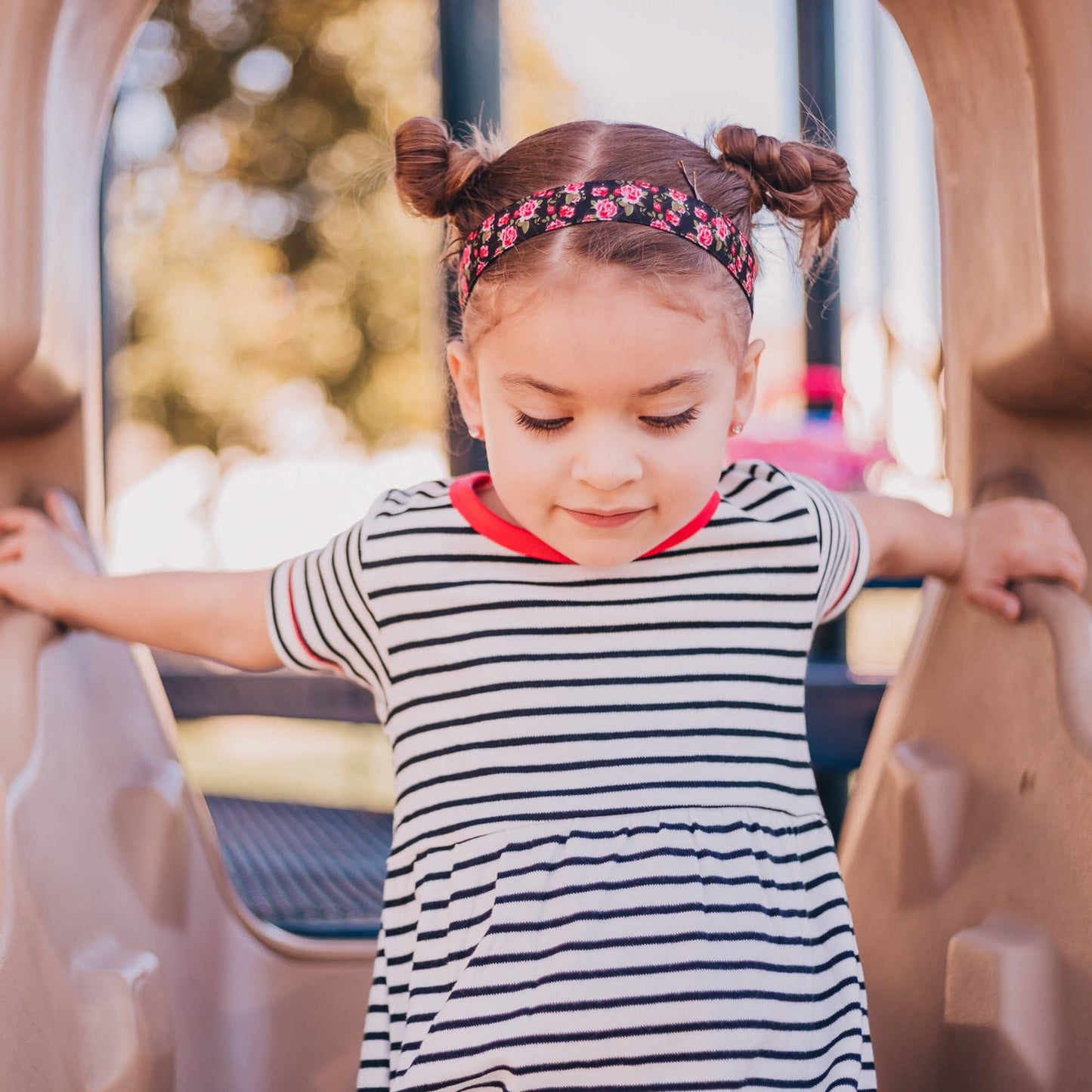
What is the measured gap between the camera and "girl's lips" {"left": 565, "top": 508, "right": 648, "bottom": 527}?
751mm

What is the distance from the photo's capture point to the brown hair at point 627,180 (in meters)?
0.74

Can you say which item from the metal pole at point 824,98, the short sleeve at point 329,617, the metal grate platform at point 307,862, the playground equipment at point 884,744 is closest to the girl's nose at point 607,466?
the short sleeve at point 329,617

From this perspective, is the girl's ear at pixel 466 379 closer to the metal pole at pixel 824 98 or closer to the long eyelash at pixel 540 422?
the long eyelash at pixel 540 422

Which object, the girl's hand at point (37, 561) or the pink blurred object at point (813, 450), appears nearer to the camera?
the girl's hand at point (37, 561)

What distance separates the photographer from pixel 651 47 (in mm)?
1790

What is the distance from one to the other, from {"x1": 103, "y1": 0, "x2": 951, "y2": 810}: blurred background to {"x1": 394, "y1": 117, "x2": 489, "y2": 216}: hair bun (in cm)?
153

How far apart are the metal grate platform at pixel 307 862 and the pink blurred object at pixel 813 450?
1.16 m

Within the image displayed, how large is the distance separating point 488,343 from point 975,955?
21.0 inches

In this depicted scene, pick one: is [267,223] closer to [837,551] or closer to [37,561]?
[37,561]

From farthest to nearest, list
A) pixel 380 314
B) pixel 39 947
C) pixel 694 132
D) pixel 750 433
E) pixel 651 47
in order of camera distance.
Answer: pixel 380 314
pixel 750 433
pixel 651 47
pixel 694 132
pixel 39 947

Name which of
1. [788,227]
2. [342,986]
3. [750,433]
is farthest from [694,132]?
[750,433]

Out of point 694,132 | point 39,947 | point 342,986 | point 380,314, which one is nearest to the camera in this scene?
point 39,947

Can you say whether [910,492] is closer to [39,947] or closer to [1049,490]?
[1049,490]

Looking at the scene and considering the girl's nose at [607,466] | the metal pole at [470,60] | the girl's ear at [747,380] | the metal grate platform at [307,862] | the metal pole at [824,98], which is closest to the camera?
the girl's nose at [607,466]
